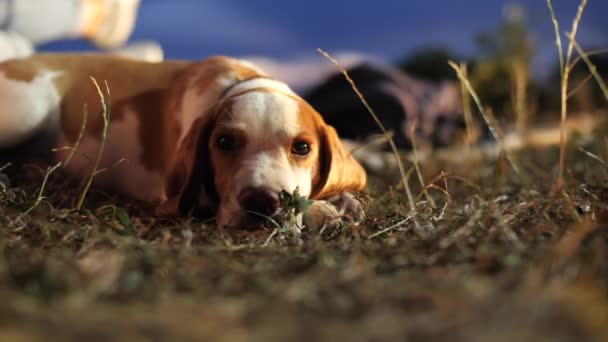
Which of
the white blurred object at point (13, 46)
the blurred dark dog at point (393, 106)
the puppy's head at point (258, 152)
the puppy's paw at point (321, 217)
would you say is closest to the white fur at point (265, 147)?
the puppy's head at point (258, 152)

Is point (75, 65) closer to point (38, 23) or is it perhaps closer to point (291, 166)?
point (38, 23)

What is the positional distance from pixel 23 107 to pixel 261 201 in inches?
58.6

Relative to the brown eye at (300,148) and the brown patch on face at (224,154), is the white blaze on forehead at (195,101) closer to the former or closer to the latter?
the brown patch on face at (224,154)

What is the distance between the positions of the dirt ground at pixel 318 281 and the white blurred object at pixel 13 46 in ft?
6.14

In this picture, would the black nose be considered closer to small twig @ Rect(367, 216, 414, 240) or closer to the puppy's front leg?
the puppy's front leg

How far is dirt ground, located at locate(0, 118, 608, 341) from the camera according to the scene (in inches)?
30.8

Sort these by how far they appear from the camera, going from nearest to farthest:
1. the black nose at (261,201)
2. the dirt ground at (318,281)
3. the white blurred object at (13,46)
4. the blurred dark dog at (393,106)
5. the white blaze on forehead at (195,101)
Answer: the dirt ground at (318,281), the black nose at (261,201), the white blaze on forehead at (195,101), the white blurred object at (13,46), the blurred dark dog at (393,106)

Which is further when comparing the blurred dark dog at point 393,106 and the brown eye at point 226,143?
the blurred dark dog at point 393,106

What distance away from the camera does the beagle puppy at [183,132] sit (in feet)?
6.79

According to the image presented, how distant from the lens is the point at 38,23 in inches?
156

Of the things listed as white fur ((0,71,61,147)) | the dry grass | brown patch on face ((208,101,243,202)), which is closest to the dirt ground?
the dry grass

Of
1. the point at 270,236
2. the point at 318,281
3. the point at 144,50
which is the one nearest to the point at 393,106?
the point at 144,50

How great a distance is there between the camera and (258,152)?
207cm

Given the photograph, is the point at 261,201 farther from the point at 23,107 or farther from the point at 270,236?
the point at 23,107
